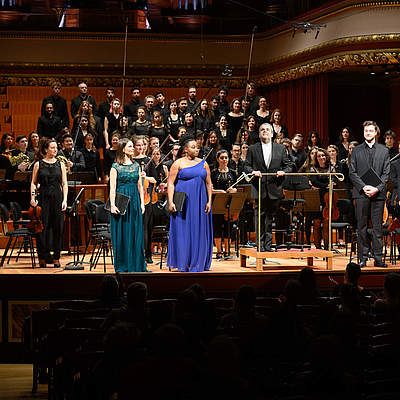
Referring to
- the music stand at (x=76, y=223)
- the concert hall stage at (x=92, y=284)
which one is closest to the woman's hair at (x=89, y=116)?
the music stand at (x=76, y=223)

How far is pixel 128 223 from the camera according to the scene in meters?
6.55

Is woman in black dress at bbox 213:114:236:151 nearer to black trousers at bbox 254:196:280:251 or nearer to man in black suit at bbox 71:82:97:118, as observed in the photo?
man in black suit at bbox 71:82:97:118

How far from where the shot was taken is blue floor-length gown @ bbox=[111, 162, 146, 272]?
6.54 meters

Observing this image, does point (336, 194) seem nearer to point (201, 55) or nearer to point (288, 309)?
point (288, 309)

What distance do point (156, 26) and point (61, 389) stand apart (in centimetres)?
1055

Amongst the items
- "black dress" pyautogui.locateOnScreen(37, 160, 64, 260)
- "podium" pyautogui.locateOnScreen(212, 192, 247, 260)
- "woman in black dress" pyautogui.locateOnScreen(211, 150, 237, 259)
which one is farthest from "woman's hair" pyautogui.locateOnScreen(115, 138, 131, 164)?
"woman in black dress" pyautogui.locateOnScreen(211, 150, 237, 259)

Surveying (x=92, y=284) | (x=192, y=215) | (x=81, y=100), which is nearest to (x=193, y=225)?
(x=192, y=215)

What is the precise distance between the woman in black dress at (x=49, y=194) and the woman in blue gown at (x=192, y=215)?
4.02ft

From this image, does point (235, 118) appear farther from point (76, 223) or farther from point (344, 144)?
point (76, 223)

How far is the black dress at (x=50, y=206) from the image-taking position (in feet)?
23.2

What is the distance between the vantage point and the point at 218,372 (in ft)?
8.19

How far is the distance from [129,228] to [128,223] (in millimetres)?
48

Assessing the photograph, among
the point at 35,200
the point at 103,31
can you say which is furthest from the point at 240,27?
the point at 35,200

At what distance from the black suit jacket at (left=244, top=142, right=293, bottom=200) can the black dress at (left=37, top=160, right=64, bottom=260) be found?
6.31 feet
